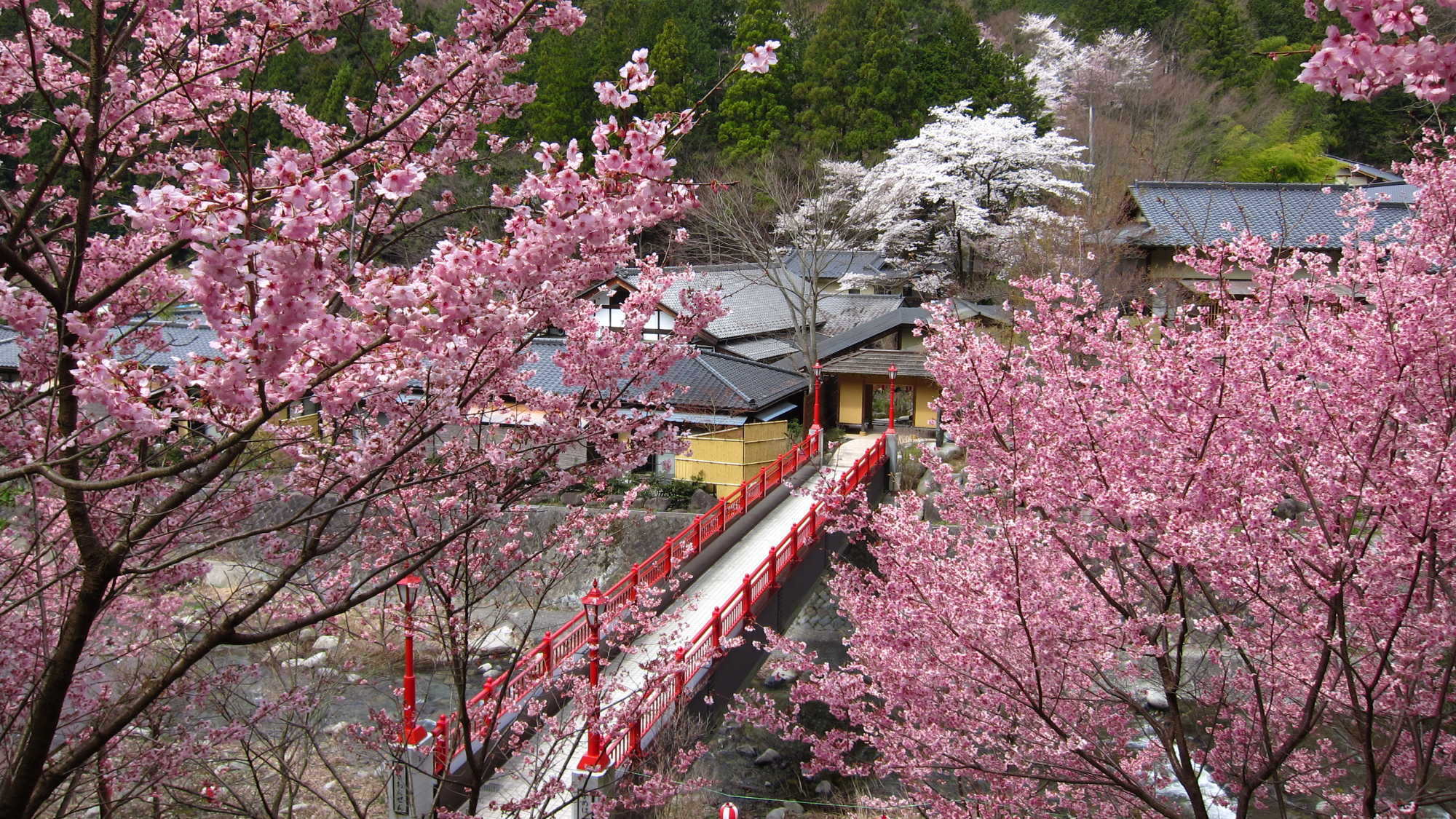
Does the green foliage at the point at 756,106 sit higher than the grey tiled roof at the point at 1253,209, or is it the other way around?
the green foliage at the point at 756,106

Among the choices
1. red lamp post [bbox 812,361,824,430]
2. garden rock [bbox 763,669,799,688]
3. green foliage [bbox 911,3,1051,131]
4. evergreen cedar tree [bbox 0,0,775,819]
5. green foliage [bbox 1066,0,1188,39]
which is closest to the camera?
evergreen cedar tree [bbox 0,0,775,819]

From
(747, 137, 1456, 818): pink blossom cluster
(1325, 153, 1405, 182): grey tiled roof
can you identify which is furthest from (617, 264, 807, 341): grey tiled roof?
(747, 137, 1456, 818): pink blossom cluster

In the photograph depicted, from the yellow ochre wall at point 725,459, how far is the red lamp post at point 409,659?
39.7 feet

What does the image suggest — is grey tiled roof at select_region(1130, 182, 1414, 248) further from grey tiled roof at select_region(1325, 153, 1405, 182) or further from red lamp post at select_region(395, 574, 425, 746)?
red lamp post at select_region(395, 574, 425, 746)

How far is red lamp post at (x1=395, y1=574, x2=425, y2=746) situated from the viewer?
16.3 feet

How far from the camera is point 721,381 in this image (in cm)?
1933

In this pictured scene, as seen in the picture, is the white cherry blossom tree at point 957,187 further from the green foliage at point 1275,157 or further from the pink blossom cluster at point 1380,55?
the pink blossom cluster at point 1380,55

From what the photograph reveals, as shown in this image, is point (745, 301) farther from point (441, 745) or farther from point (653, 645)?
point (441, 745)

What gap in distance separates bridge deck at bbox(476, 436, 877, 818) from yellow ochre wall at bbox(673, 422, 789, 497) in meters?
1.60

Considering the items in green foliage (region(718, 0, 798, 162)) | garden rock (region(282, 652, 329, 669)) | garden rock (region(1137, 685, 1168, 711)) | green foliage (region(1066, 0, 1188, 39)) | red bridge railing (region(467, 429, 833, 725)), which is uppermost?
green foliage (region(1066, 0, 1188, 39))

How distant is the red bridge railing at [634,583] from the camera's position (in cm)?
661

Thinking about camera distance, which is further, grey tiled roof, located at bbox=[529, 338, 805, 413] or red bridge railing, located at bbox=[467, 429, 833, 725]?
grey tiled roof, located at bbox=[529, 338, 805, 413]

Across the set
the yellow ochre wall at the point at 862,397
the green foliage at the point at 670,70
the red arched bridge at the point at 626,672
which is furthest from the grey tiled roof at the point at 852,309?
the red arched bridge at the point at 626,672

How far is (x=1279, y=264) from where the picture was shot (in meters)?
5.32
